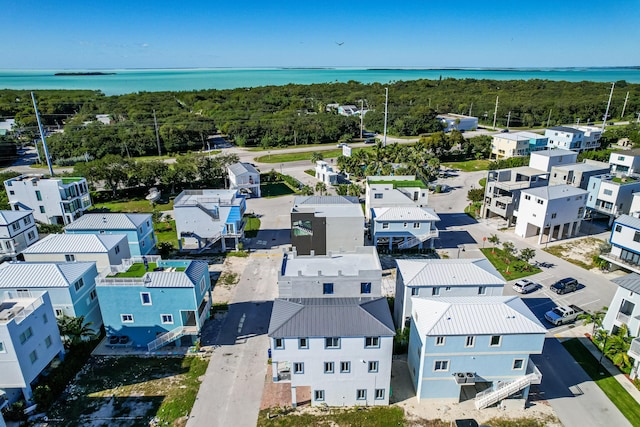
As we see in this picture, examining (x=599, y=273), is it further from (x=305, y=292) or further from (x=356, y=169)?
(x=356, y=169)

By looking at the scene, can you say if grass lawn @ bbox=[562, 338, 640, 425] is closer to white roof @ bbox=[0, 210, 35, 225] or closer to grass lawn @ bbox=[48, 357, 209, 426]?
grass lawn @ bbox=[48, 357, 209, 426]

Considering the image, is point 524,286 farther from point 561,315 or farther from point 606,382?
point 606,382

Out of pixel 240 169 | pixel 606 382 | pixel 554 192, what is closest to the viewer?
pixel 606 382

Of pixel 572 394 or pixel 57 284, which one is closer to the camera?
pixel 572 394

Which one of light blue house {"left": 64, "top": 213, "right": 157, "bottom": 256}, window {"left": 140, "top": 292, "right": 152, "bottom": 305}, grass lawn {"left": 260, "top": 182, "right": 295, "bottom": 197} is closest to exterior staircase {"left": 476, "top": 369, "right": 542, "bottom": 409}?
window {"left": 140, "top": 292, "right": 152, "bottom": 305}

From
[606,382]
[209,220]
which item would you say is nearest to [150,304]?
[209,220]

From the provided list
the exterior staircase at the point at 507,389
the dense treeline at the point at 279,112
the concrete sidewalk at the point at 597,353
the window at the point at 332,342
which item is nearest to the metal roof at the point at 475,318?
the exterior staircase at the point at 507,389

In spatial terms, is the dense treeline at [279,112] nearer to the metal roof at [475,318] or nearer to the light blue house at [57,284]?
the light blue house at [57,284]
